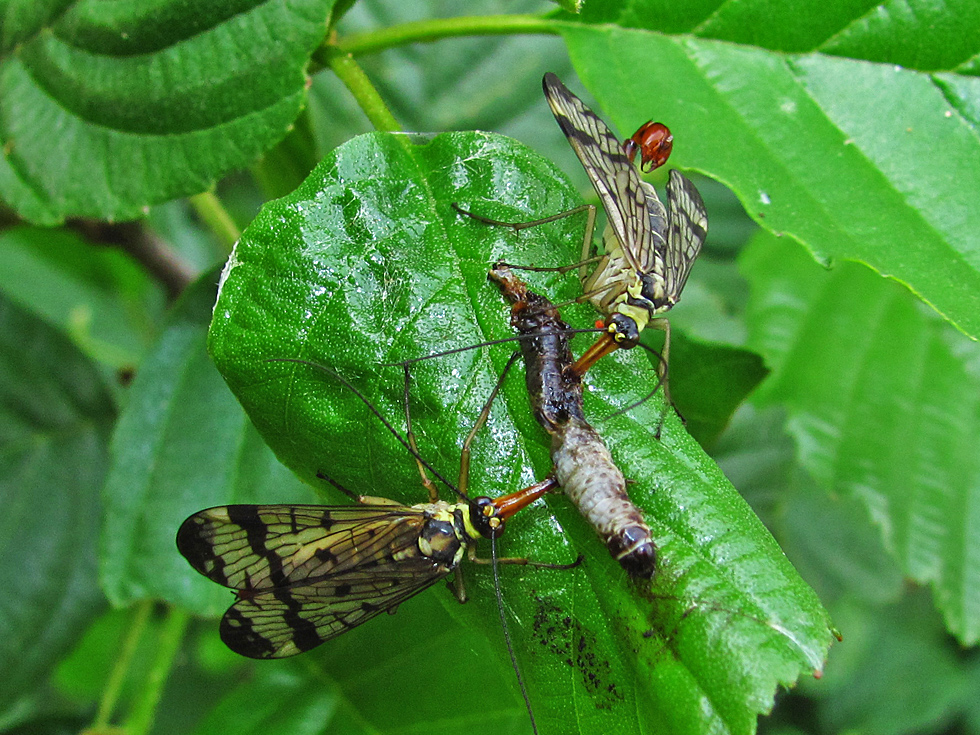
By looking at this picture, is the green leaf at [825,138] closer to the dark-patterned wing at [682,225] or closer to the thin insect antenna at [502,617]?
the dark-patterned wing at [682,225]

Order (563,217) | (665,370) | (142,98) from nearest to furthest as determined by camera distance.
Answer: (563,217) < (665,370) < (142,98)

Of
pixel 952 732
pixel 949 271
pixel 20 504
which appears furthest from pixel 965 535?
pixel 20 504

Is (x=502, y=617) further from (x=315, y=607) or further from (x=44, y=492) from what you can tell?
(x=44, y=492)

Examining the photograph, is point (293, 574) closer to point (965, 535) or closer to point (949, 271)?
point (949, 271)

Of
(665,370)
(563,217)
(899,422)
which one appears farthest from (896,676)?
(563,217)

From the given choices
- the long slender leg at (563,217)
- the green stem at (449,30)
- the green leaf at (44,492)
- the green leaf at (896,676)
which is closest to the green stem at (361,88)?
the green stem at (449,30)

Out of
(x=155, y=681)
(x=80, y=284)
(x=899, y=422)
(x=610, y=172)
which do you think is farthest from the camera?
(x=80, y=284)
